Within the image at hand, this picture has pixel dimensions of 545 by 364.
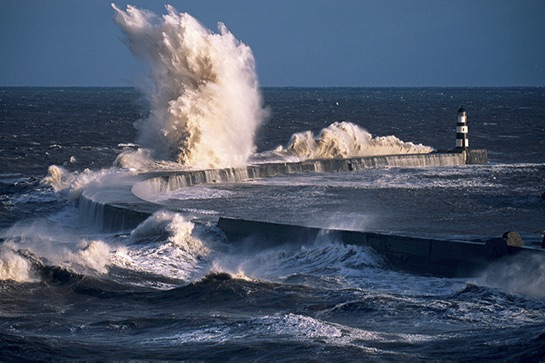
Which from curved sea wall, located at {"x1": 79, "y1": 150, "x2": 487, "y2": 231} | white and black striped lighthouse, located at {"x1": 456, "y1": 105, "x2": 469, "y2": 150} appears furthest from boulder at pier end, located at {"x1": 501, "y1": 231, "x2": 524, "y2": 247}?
white and black striped lighthouse, located at {"x1": 456, "y1": 105, "x2": 469, "y2": 150}

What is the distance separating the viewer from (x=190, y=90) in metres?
30.6

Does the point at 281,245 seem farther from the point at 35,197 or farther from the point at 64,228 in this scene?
the point at 35,197

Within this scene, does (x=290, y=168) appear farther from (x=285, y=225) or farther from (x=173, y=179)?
(x=285, y=225)

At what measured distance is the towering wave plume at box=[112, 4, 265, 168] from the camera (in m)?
29.2

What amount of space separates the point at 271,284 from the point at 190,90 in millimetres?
18017

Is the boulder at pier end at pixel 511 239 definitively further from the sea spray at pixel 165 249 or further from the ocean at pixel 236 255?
the sea spray at pixel 165 249

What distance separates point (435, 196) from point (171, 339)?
1298 cm

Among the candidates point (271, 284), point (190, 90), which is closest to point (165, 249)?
point (271, 284)

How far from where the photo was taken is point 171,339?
10.5m

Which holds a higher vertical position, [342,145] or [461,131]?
[461,131]

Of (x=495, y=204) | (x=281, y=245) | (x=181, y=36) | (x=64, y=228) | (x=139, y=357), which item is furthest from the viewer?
(x=181, y=36)

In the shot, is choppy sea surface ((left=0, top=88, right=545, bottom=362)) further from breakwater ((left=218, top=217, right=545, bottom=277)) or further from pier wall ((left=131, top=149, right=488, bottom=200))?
pier wall ((left=131, top=149, right=488, bottom=200))

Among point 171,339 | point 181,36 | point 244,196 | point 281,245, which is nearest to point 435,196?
point 244,196

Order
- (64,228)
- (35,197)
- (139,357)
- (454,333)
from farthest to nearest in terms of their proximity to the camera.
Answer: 1. (35,197)
2. (64,228)
3. (454,333)
4. (139,357)
